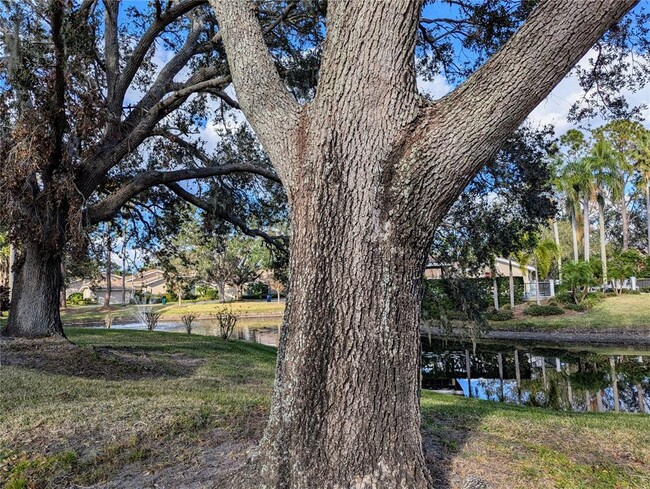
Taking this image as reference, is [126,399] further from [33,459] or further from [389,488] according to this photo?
[389,488]

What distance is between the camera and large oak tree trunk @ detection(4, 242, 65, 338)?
8797 mm

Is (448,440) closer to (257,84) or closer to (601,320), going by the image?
(257,84)

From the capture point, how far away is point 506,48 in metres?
2.52

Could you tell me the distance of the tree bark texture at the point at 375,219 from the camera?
2.47 m

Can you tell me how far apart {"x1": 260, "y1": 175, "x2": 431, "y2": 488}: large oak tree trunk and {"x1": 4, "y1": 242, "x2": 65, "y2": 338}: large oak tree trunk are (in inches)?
300

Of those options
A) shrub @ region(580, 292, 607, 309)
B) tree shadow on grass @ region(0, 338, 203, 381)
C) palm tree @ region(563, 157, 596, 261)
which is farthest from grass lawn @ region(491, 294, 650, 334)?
tree shadow on grass @ region(0, 338, 203, 381)

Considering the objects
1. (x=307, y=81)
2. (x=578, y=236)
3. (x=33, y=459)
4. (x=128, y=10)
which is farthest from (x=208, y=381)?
(x=578, y=236)

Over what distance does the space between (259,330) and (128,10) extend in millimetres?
16506

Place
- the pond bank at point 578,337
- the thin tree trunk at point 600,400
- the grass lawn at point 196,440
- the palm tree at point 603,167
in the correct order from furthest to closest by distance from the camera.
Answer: the palm tree at point 603,167 → the pond bank at point 578,337 → the thin tree trunk at point 600,400 → the grass lawn at point 196,440

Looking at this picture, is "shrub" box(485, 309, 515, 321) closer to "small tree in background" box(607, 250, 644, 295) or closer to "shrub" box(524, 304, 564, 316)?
"shrub" box(524, 304, 564, 316)

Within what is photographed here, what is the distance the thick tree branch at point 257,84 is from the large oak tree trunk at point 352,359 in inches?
21.1

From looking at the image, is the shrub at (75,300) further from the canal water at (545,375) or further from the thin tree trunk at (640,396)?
the thin tree trunk at (640,396)

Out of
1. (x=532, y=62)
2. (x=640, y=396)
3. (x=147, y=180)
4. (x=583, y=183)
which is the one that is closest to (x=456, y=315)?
(x=640, y=396)

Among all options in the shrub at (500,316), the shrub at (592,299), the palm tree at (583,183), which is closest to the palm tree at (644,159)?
the palm tree at (583,183)
